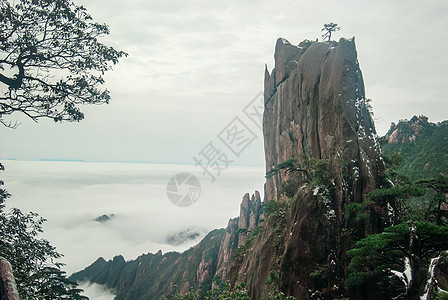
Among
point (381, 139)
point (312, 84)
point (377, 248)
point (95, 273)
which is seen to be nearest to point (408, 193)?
point (377, 248)

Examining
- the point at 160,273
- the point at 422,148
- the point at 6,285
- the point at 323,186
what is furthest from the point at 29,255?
the point at 160,273

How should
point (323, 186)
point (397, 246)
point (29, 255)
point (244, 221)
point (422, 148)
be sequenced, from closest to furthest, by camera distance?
point (29, 255)
point (397, 246)
point (323, 186)
point (422, 148)
point (244, 221)

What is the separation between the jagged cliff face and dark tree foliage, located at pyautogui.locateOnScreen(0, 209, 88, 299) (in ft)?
30.0

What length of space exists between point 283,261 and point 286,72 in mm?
22719

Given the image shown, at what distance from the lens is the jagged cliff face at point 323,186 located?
1207 cm

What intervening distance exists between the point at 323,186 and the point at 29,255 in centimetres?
1201

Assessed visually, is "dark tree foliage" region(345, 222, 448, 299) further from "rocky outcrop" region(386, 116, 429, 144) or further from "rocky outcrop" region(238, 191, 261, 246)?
"rocky outcrop" region(238, 191, 261, 246)

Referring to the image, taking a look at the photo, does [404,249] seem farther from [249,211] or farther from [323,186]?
[249,211]

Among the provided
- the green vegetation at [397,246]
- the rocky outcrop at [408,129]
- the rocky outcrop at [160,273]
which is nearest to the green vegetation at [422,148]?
the rocky outcrop at [408,129]

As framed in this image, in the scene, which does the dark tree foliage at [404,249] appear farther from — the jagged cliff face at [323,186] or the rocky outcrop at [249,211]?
the rocky outcrop at [249,211]

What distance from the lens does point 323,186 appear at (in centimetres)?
1373

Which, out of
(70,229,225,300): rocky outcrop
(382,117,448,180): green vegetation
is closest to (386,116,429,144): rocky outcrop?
(382,117,448,180): green vegetation

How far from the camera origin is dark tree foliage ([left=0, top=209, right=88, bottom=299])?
6520mm

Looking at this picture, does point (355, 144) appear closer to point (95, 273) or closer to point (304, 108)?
point (304, 108)
